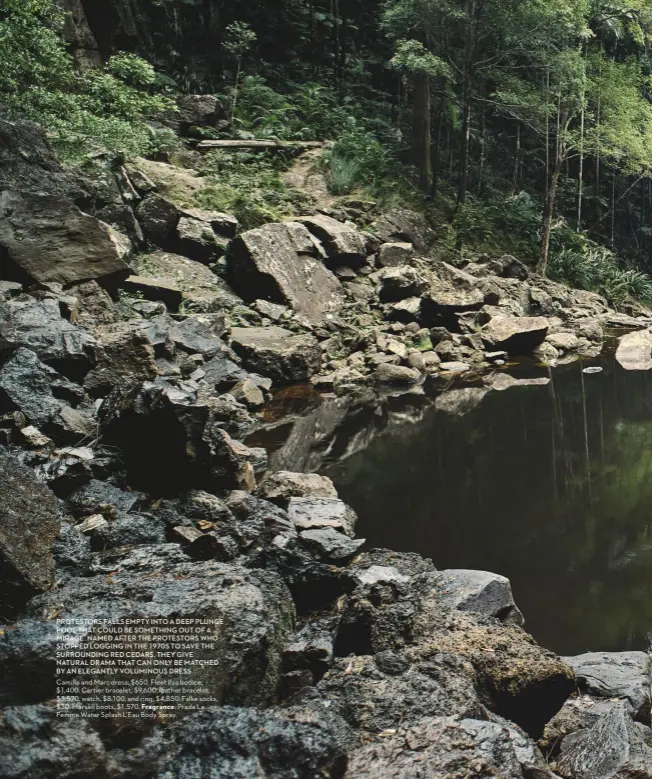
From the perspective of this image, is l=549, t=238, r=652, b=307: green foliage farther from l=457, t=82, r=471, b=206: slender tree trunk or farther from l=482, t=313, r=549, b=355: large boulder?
l=482, t=313, r=549, b=355: large boulder

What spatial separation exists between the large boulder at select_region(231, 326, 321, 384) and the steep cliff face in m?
10.1

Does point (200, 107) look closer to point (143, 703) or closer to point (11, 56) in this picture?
point (11, 56)

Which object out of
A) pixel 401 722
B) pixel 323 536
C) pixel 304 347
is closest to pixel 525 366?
pixel 304 347

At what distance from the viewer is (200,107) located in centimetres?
1798

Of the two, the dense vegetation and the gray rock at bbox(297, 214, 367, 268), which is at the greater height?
the dense vegetation

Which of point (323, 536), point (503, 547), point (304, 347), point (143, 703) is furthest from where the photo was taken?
point (304, 347)

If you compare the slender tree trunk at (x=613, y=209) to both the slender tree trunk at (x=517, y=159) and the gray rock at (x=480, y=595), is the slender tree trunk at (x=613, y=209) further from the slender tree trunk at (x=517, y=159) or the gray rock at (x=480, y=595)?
the gray rock at (x=480, y=595)

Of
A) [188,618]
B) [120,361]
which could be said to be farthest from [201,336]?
[188,618]

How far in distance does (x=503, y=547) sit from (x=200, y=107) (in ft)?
53.0

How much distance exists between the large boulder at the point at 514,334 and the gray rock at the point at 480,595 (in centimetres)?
1065

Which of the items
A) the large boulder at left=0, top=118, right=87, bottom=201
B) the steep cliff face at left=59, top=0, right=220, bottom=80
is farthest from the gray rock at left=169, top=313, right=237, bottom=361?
the steep cliff face at left=59, top=0, right=220, bottom=80

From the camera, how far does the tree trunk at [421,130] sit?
788 inches

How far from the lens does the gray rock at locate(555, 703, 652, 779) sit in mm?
2865

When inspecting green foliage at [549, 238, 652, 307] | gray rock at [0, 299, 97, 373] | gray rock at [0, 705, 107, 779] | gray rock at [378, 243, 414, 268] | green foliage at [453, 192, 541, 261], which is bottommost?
gray rock at [0, 705, 107, 779]
